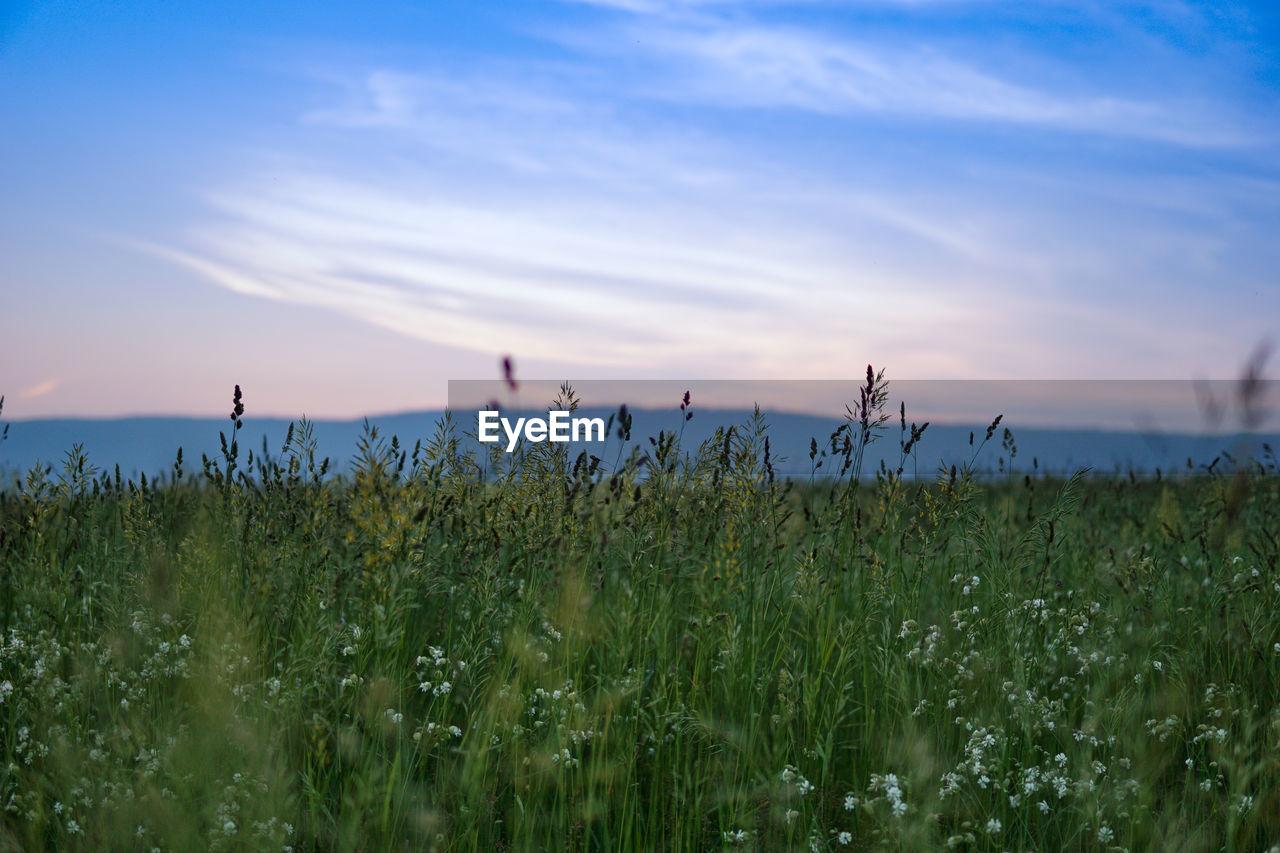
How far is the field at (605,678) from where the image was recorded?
341cm

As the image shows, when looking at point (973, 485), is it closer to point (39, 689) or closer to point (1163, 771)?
point (1163, 771)

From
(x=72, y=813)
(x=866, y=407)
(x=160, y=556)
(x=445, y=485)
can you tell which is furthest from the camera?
Answer: (x=445, y=485)

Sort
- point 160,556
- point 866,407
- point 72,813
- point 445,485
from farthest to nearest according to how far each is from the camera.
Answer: point 445,485 → point 160,556 → point 866,407 → point 72,813

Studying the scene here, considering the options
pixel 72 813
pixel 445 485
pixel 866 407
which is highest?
pixel 866 407

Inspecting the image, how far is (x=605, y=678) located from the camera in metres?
4.18

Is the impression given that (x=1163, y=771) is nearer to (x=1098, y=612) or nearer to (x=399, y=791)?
(x=1098, y=612)

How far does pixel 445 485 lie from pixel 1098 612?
12.9 feet

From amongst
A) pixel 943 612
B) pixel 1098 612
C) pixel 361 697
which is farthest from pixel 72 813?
pixel 1098 612

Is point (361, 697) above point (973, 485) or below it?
below

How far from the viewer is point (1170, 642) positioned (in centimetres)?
526

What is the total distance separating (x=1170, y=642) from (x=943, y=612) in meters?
1.34

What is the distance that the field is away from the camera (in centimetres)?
341

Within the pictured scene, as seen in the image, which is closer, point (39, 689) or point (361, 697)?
point (361, 697)

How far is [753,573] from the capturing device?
4730 mm
